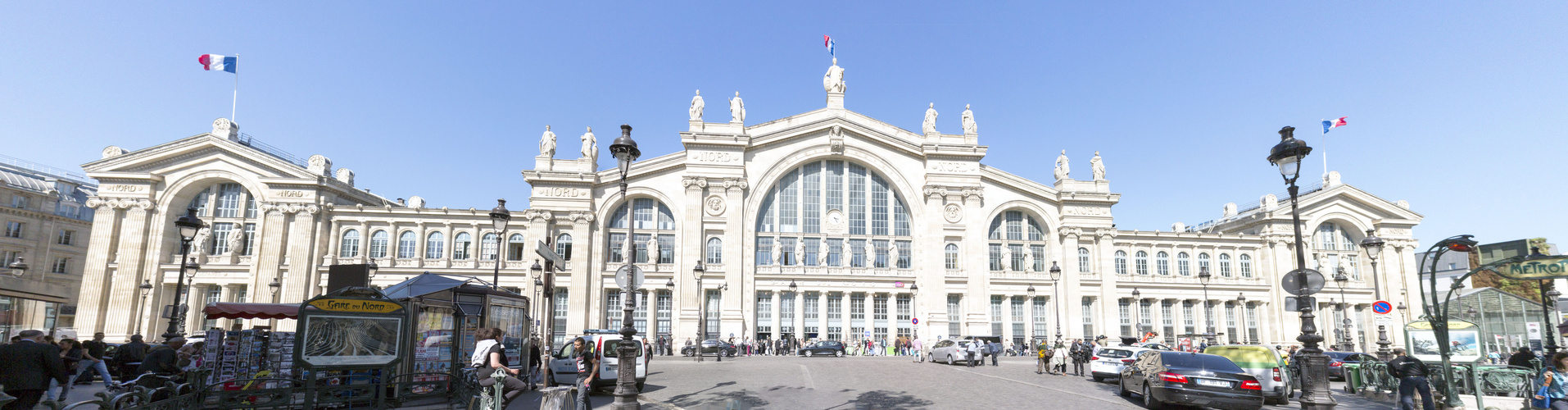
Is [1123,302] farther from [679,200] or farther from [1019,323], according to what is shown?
[679,200]

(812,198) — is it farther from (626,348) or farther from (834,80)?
(626,348)

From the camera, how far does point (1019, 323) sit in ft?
154

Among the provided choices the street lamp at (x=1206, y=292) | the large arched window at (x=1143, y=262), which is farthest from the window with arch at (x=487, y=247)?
the street lamp at (x=1206, y=292)

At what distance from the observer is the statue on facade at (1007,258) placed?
1865 inches

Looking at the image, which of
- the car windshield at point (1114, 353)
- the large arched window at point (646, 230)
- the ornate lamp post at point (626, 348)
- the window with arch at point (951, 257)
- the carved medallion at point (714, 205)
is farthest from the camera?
the window with arch at point (951, 257)

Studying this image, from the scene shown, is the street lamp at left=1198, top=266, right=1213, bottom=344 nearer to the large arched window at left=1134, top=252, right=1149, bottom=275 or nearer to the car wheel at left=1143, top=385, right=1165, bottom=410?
the large arched window at left=1134, top=252, right=1149, bottom=275

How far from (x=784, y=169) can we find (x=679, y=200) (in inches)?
270

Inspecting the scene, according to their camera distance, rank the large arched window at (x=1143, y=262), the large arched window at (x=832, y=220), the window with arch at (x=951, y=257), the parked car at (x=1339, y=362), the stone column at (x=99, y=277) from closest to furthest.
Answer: the parked car at (x=1339, y=362)
the stone column at (x=99, y=277)
the large arched window at (x=832, y=220)
the window with arch at (x=951, y=257)
the large arched window at (x=1143, y=262)

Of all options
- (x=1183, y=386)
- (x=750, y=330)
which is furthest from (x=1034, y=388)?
(x=750, y=330)

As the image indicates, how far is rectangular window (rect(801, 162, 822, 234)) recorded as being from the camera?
46312 millimetres

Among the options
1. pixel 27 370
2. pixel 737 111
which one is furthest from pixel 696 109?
pixel 27 370

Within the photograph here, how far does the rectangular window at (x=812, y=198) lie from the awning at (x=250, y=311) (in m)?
32.5

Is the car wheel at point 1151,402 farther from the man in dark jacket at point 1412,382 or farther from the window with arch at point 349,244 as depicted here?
the window with arch at point 349,244

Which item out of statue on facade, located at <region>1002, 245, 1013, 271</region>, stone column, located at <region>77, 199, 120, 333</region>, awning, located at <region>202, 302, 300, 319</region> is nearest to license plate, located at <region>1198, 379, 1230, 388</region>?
awning, located at <region>202, 302, 300, 319</region>
